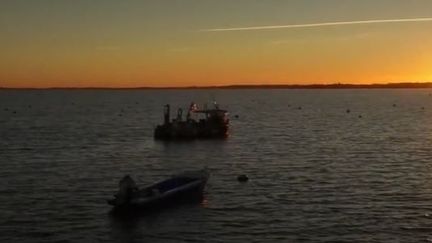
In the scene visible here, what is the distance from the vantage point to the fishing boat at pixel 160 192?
46875 millimetres

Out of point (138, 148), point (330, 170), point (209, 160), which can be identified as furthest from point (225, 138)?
point (330, 170)

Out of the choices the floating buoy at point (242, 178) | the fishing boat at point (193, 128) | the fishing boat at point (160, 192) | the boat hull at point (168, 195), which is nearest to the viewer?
the fishing boat at point (160, 192)

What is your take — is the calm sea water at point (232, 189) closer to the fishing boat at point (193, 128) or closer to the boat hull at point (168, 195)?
the boat hull at point (168, 195)

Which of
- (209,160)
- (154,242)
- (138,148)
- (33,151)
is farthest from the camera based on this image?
(138,148)

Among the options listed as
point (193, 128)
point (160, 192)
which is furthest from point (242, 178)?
point (193, 128)

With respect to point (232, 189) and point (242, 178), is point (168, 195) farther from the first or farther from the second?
point (242, 178)

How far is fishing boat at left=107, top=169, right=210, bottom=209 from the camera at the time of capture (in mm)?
46875

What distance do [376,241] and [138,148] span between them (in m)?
61.7

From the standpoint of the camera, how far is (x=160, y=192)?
50.5 metres

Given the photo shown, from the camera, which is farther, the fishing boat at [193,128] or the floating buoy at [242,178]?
the fishing boat at [193,128]

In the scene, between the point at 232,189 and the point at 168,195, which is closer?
the point at 168,195

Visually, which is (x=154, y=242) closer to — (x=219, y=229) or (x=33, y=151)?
(x=219, y=229)

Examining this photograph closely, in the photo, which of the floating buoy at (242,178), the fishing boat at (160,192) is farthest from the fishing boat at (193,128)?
the fishing boat at (160,192)

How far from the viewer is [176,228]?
4325 cm
